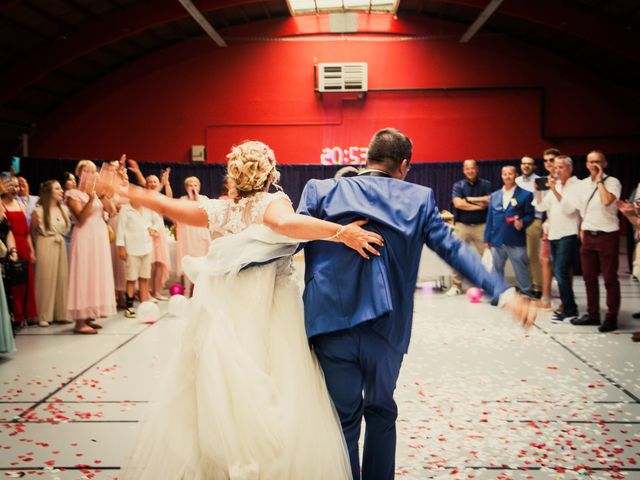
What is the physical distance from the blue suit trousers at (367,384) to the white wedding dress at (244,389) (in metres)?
0.06

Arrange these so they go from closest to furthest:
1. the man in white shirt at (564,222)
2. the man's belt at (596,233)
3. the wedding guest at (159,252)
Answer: the man's belt at (596,233), the man in white shirt at (564,222), the wedding guest at (159,252)

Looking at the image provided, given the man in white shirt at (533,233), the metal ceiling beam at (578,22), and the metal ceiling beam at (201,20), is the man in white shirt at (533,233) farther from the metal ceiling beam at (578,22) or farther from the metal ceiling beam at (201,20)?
the metal ceiling beam at (201,20)

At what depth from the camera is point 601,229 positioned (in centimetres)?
529

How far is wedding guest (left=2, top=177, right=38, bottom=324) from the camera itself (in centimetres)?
554

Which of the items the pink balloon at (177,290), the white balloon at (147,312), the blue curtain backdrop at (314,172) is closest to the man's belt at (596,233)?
the white balloon at (147,312)

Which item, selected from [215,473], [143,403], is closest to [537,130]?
[143,403]

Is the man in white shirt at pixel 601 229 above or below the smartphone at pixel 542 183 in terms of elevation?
below

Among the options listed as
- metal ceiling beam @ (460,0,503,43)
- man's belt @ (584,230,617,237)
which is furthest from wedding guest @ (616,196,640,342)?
metal ceiling beam @ (460,0,503,43)

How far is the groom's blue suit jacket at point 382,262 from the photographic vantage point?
198 cm

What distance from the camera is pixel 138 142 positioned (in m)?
12.5

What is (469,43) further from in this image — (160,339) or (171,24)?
(160,339)

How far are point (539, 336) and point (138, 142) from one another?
960 cm

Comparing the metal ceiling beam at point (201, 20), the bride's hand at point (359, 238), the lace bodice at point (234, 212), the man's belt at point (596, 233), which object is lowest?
the man's belt at point (596, 233)

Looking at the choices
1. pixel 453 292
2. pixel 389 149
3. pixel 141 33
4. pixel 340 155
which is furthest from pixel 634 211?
pixel 141 33
